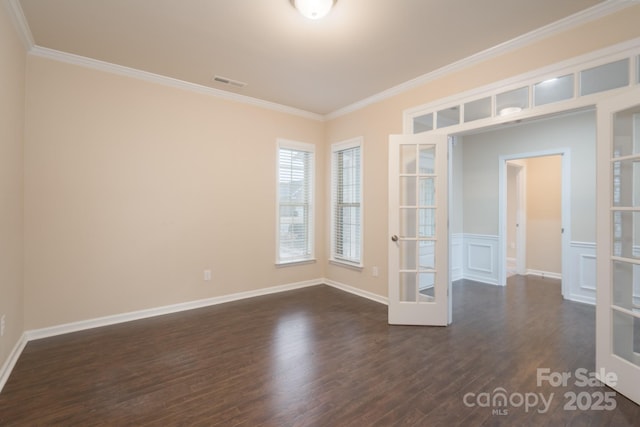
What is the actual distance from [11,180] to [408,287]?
12.8 ft

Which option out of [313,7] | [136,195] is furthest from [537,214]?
[136,195]

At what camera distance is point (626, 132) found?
81.5 inches

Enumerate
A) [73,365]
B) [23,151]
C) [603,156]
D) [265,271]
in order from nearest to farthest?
[603,156] → [73,365] → [23,151] → [265,271]

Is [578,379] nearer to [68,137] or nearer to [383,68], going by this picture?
[383,68]

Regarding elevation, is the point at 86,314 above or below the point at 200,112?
below

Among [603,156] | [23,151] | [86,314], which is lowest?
[86,314]

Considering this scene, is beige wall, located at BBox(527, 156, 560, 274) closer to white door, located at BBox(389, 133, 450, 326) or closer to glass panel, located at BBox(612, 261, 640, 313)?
white door, located at BBox(389, 133, 450, 326)

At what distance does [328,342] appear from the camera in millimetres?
2848

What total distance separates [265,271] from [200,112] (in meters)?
2.42

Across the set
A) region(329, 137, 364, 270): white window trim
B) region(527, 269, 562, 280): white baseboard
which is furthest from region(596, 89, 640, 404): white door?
region(527, 269, 562, 280): white baseboard

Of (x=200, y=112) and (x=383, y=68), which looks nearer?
(x=383, y=68)

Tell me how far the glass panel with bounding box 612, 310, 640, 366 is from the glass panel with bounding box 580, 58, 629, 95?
170 centimetres

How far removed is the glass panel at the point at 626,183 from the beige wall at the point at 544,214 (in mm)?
4324

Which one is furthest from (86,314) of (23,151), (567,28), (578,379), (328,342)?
(567,28)
